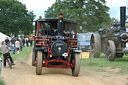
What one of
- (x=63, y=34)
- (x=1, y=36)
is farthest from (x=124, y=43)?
(x=1, y=36)

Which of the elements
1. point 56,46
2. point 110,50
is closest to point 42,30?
point 56,46

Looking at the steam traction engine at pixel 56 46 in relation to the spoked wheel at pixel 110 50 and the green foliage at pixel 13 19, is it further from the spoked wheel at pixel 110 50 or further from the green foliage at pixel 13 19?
the green foliage at pixel 13 19

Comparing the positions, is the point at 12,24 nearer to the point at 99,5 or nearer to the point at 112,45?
the point at 99,5

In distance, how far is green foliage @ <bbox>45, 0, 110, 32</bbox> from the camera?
42062mm

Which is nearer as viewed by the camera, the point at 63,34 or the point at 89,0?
the point at 63,34

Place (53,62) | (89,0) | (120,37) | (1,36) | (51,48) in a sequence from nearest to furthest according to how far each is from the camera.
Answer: (51,48) → (53,62) → (120,37) → (1,36) → (89,0)

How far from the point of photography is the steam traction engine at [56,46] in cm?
1114

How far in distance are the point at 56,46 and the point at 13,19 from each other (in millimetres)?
55565

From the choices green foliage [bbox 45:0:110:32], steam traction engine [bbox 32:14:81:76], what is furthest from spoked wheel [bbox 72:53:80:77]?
green foliage [bbox 45:0:110:32]

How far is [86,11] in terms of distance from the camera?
43219 millimetres

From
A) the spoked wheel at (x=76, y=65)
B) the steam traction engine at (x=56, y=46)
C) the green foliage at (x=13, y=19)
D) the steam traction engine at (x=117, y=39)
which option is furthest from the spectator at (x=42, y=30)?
the green foliage at (x=13, y=19)

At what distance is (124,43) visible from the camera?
55.4 feet

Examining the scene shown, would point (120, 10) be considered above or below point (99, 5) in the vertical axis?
below

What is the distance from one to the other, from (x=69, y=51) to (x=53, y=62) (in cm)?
102
